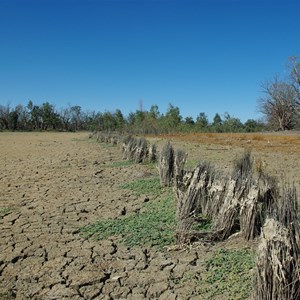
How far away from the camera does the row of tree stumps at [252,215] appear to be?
8.06 ft

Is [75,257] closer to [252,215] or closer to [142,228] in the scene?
[142,228]

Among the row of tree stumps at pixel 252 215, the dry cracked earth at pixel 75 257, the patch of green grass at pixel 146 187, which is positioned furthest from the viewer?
the patch of green grass at pixel 146 187

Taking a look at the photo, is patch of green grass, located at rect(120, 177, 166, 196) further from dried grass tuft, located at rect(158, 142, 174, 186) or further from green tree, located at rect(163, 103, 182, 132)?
green tree, located at rect(163, 103, 182, 132)

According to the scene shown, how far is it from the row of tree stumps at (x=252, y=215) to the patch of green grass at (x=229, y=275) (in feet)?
1.18

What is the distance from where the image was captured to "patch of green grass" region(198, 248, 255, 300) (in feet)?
9.64

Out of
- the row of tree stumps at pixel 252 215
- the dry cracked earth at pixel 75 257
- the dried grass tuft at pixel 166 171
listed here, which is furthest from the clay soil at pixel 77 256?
the dried grass tuft at pixel 166 171

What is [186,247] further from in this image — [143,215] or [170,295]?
[143,215]

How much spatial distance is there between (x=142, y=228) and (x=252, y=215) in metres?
1.57

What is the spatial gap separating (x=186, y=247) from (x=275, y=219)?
1531 mm

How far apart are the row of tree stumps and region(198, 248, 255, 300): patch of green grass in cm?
36

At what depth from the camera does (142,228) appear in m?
4.68

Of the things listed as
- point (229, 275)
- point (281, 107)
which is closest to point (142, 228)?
point (229, 275)

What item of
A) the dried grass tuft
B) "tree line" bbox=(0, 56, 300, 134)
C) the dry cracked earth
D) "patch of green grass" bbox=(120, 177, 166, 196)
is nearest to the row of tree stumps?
the dried grass tuft

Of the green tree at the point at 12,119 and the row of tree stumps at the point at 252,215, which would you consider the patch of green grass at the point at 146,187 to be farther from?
the green tree at the point at 12,119
